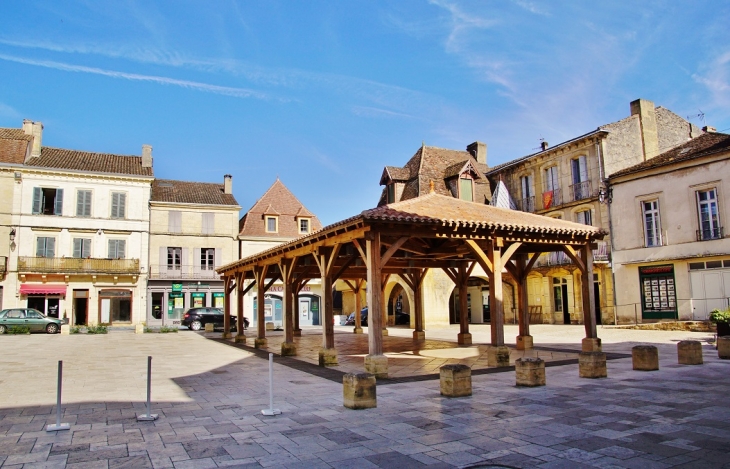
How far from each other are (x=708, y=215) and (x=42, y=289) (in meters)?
32.9

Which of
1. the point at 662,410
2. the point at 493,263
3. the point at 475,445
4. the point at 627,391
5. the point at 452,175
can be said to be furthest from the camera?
the point at 452,175

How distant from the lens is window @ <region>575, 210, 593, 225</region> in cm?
2542

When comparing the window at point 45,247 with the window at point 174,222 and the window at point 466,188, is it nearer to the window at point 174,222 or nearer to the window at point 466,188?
the window at point 174,222

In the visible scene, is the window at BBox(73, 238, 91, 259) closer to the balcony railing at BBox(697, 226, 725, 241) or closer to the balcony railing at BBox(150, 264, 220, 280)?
the balcony railing at BBox(150, 264, 220, 280)

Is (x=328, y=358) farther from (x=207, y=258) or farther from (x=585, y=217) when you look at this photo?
(x=207, y=258)

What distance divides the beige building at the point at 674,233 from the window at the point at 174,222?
81.9 ft

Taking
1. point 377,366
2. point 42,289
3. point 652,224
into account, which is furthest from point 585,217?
point 42,289

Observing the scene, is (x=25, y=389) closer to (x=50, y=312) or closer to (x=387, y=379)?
(x=387, y=379)

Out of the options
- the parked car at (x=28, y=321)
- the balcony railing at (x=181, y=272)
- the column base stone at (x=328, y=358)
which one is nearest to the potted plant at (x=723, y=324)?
the column base stone at (x=328, y=358)

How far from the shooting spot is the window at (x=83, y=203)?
3191 centimetres

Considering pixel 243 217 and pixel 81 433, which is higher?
pixel 243 217

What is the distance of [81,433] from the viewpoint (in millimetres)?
5957

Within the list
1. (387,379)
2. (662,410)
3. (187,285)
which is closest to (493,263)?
(387,379)

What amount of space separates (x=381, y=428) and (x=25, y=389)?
658 cm
